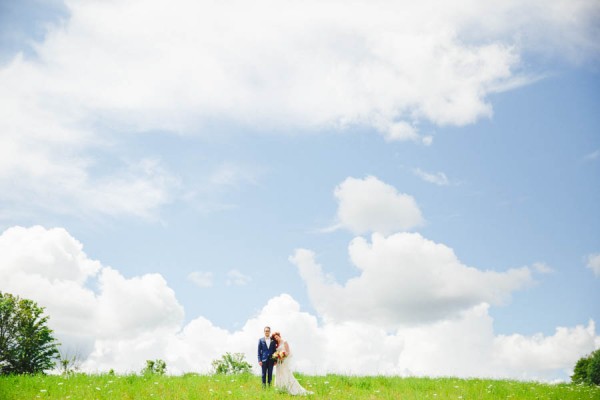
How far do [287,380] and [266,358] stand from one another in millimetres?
1547

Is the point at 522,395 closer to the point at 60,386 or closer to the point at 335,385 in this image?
the point at 335,385

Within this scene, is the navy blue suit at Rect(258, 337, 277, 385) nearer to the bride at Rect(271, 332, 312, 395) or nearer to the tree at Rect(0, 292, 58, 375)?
the bride at Rect(271, 332, 312, 395)

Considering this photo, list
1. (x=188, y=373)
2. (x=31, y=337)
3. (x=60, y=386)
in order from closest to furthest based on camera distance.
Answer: (x=60, y=386)
(x=188, y=373)
(x=31, y=337)

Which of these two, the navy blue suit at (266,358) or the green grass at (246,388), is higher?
the navy blue suit at (266,358)

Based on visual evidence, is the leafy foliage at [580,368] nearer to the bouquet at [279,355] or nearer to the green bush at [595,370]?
the green bush at [595,370]

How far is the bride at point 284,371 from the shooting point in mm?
16636

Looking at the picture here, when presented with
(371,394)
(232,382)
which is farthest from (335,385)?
(232,382)

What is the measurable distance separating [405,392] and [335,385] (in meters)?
2.77

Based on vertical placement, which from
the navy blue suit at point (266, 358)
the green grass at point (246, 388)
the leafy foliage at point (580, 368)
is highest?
the navy blue suit at point (266, 358)

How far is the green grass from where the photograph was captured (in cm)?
1568

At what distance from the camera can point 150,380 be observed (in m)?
18.2

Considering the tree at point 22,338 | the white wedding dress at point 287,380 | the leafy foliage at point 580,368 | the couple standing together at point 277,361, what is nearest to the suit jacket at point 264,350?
the couple standing together at point 277,361

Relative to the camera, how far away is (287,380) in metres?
17.0

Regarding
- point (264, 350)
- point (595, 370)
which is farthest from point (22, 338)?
point (595, 370)
